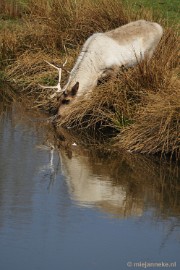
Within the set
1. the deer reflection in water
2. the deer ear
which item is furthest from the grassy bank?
the deer reflection in water

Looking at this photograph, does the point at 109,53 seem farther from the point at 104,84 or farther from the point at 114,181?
the point at 114,181

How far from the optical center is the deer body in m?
13.2

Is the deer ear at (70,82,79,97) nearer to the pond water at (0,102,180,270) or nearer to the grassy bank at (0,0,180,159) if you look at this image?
the grassy bank at (0,0,180,159)

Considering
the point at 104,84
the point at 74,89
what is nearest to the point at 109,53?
the point at 104,84

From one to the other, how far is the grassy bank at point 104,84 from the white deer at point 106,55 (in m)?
0.20

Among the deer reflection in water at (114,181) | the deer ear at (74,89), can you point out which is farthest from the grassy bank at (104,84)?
the deer reflection in water at (114,181)

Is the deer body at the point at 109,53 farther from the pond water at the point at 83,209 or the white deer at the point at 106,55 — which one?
the pond water at the point at 83,209

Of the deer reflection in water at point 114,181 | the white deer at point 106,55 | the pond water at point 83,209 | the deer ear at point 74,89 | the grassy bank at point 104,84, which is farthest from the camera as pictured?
the white deer at point 106,55

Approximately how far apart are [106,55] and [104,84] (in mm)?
558

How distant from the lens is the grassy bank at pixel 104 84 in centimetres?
1144

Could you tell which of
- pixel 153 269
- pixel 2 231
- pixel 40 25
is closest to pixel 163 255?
pixel 153 269

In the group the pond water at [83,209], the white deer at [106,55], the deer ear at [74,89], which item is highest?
the white deer at [106,55]

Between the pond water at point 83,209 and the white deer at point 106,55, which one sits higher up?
the white deer at point 106,55

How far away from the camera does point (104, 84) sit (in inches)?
517
